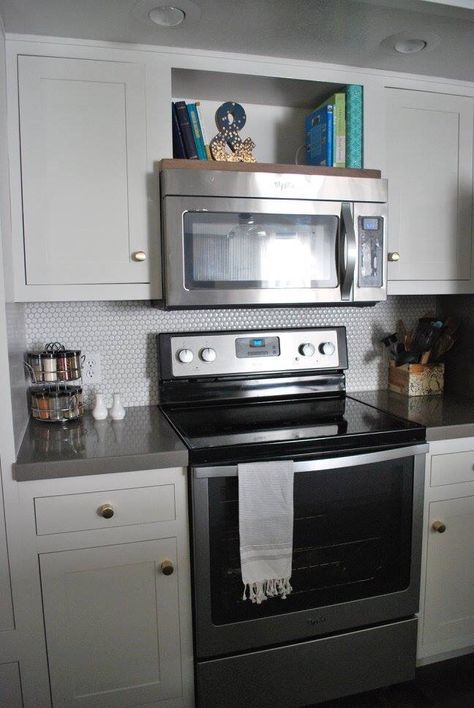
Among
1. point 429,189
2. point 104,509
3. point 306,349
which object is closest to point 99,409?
point 104,509

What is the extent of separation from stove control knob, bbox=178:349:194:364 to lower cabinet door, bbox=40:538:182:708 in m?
0.67

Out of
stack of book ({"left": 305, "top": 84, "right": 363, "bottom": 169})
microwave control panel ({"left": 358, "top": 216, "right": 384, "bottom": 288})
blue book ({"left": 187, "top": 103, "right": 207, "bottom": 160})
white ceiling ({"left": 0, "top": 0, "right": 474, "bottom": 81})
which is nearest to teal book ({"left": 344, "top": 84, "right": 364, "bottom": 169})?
stack of book ({"left": 305, "top": 84, "right": 363, "bottom": 169})

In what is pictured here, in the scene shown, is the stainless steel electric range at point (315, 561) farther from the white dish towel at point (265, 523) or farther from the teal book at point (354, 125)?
the teal book at point (354, 125)

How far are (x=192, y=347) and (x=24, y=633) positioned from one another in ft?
3.35

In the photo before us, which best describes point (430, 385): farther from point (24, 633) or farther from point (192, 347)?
point (24, 633)

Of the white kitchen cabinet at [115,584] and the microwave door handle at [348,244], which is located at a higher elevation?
the microwave door handle at [348,244]

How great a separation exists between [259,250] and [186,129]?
0.45 meters

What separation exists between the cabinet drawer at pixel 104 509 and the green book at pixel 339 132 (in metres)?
1.22

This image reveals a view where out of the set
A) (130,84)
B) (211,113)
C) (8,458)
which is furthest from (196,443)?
(211,113)

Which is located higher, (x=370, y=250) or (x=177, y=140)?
(x=177, y=140)

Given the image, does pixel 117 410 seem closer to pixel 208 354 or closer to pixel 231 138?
pixel 208 354

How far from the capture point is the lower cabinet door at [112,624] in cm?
140

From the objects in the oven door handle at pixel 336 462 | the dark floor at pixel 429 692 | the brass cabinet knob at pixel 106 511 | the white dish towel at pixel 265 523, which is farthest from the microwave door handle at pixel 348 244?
the dark floor at pixel 429 692

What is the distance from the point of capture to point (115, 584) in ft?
4.69
